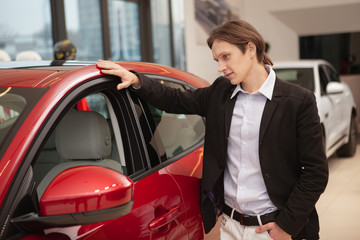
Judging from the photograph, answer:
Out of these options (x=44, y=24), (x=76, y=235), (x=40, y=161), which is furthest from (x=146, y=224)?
(x=44, y=24)

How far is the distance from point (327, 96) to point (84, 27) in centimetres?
354

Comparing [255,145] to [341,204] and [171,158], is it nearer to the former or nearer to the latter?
[171,158]

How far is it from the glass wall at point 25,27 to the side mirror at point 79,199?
5054mm

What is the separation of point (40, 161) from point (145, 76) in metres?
0.51

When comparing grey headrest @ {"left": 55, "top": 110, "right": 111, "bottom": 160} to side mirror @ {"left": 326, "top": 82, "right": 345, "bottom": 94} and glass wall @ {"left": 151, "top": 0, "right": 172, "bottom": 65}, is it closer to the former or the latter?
side mirror @ {"left": 326, "top": 82, "right": 345, "bottom": 94}

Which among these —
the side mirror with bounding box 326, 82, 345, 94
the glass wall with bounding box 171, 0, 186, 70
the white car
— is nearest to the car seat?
the white car

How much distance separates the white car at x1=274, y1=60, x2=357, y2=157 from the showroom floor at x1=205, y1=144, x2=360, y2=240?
299 millimetres

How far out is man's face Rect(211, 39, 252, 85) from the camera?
183 centimetres

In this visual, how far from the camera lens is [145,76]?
77.2 inches

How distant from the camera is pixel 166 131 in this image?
6.97 feet

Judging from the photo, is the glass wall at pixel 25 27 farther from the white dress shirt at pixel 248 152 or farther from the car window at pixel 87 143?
the white dress shirt at pixel 248 152

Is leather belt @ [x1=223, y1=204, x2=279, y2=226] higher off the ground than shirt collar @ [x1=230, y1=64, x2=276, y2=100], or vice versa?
shirt collar @ [x1=230, y1=64, x2=276, y2=100]

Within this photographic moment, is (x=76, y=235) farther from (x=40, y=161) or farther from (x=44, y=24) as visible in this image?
(x=44, y=24)

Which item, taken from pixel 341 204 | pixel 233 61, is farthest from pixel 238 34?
pixel 341 204
